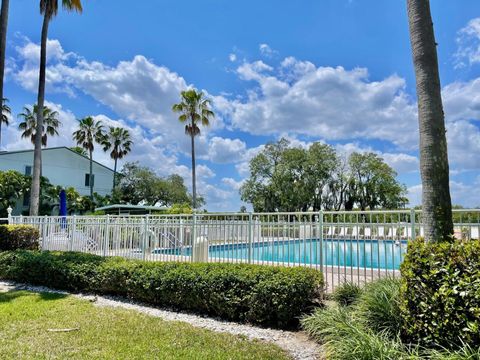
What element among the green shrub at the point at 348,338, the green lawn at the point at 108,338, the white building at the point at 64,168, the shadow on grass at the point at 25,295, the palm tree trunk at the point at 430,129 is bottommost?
the shadow on grass at the point at 25,295

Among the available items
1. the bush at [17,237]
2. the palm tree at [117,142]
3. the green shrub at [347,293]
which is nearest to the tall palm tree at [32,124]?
the palm tree at [117,142]

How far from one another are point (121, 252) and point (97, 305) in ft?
11.6

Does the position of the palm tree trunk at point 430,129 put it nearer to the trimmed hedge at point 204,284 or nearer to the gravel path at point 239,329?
the gravel path at point 239,329

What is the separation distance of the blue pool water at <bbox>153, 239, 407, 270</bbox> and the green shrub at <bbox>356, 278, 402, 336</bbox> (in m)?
1.46

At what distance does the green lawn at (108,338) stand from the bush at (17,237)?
6936 millimetres

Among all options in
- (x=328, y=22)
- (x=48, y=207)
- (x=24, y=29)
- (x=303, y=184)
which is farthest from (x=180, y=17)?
(x=303, y=184)

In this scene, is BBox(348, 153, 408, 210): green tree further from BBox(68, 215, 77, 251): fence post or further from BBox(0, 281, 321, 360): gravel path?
BBox(0, 281, 321, 360): gravel path

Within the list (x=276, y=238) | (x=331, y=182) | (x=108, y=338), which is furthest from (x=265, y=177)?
(x=108, y=338)

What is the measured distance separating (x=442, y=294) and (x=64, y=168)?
38447 millimetres

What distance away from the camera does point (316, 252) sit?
7000 millimetres

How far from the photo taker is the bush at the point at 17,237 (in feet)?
40.7

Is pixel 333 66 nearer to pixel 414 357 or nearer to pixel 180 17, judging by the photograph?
pixel 180 17

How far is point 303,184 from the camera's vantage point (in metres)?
38.2

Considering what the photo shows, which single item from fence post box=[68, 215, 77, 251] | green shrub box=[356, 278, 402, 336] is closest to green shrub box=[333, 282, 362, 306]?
green shrub box=[356, 278, 402, 336]
